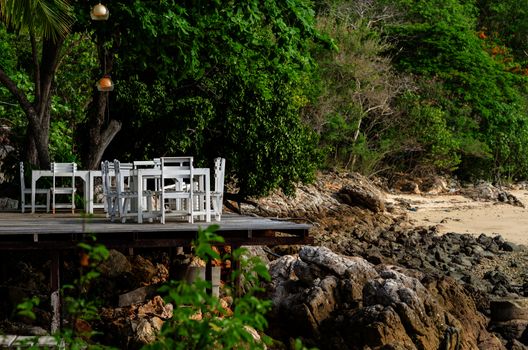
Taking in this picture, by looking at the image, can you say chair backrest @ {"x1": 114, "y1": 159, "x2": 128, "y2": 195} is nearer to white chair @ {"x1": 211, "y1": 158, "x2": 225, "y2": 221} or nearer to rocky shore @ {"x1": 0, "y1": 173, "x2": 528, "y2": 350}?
white chair @ {"x1": 211, "y1": 158, "x2": 225, "y2": 221}

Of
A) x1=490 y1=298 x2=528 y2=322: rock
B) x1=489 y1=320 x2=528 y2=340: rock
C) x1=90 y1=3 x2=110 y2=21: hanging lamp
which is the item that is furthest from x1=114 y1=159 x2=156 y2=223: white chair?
x1=490 y1=298 x2=528 y2=322: rock

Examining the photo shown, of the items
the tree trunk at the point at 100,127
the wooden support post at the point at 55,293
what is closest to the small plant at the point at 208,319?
the wooden support post at the point at 55,293

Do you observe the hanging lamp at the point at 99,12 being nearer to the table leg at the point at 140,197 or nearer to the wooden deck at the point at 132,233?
the table leg at the point at 140,197

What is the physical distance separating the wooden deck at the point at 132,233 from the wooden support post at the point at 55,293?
0.30 meters

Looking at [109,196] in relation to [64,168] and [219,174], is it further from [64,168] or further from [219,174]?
[64,168]

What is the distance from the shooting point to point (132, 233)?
11.1m

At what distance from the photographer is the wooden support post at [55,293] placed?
11.0 metres

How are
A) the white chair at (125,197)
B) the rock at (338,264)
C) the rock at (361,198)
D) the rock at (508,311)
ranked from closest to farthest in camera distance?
the white chair at (125,197)
the rock at (338,264)
the rock at (508,311)
the rock at (361,198)

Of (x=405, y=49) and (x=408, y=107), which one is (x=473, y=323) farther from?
(x=405, y=49)

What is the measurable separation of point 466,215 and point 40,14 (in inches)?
704

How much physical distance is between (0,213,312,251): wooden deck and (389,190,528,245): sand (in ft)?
47.9

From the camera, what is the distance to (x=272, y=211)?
24.1 meters

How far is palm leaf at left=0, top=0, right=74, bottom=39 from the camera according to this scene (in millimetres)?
13789

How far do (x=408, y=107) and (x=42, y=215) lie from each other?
2058 cm
